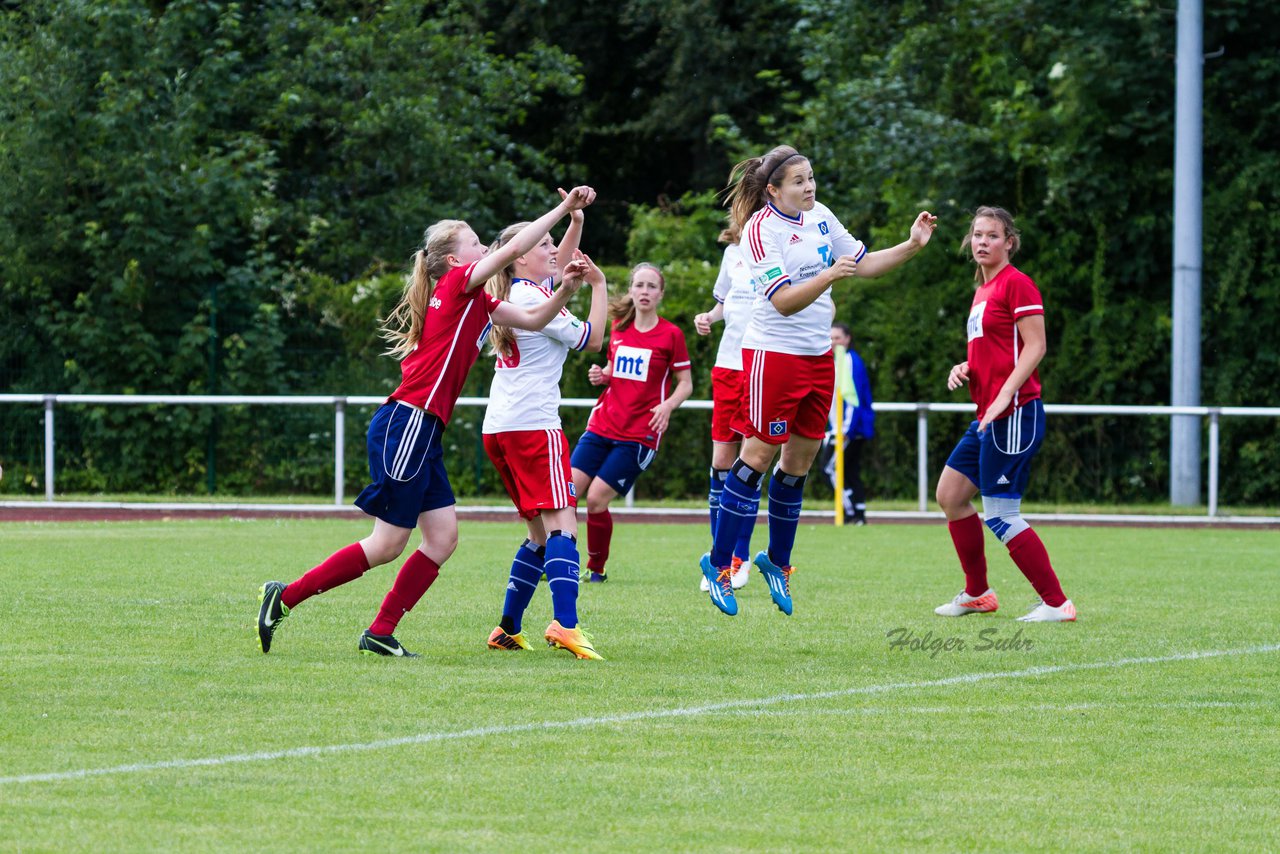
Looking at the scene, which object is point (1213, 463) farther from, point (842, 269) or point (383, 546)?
point (383, 546)

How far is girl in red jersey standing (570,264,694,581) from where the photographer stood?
1123 cm

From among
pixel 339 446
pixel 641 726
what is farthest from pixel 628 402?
pixel 339 446

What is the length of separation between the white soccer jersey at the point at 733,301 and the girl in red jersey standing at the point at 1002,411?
1.85 m

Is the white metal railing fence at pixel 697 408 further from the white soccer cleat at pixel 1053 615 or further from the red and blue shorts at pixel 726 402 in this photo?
the white soccer cleat at pixel 1053 615

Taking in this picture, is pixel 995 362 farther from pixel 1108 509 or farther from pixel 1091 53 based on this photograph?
pixel 1091 53

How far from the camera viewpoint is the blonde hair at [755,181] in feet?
27.6

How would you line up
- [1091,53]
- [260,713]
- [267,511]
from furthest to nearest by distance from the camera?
1. [1091,53]
2. [267,511]
3. [260,713]

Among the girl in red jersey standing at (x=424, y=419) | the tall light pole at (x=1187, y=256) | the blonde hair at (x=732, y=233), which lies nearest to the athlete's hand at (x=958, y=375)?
the blonde hair at (x=732, y=233)

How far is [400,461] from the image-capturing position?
7188 millimetres

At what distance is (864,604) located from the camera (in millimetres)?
9852

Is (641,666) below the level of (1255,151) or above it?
below

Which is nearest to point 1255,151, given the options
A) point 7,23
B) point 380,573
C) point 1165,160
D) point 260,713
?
point 1165,160

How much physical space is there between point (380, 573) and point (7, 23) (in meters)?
14.3

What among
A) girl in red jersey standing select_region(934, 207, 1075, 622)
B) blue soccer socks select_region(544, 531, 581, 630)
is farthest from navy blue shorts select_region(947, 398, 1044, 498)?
blue soccer socks select_region(544, 531, 581, 630)
